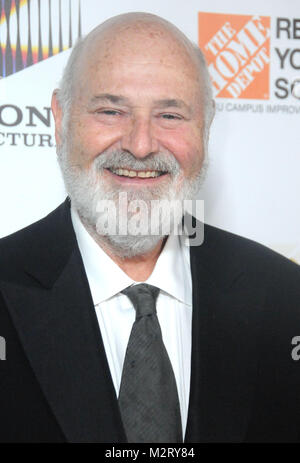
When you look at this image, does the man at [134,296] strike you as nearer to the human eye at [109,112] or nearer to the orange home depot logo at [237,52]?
the human eye at [109,112]

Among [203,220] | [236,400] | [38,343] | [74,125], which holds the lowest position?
[236,400]

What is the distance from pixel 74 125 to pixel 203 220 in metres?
0.52

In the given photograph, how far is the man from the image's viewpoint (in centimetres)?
114

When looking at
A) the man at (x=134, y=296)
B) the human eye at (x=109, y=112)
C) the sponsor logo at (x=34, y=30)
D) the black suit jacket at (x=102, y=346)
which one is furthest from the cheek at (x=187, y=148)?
the sponsor logo at (x=34, y=30)

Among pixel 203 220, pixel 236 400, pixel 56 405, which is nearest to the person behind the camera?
pixel 56 405

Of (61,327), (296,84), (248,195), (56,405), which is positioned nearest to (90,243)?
(61,327)

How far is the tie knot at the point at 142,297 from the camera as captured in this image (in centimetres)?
122

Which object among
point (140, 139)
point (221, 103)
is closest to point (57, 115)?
point (140, 139)

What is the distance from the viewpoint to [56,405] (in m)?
1.11

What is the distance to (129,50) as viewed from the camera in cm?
127

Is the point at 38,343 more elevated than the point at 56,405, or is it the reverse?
the point at 38,343

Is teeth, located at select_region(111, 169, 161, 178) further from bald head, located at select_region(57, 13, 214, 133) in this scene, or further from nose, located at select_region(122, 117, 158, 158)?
bald head, located at select_region(57, 13, 214, 133)

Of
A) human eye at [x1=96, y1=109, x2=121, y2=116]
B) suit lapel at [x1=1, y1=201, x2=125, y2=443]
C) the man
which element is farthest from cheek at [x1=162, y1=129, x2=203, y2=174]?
suit lapel at [x1=1, y1=201, x2=125, y2=443]
